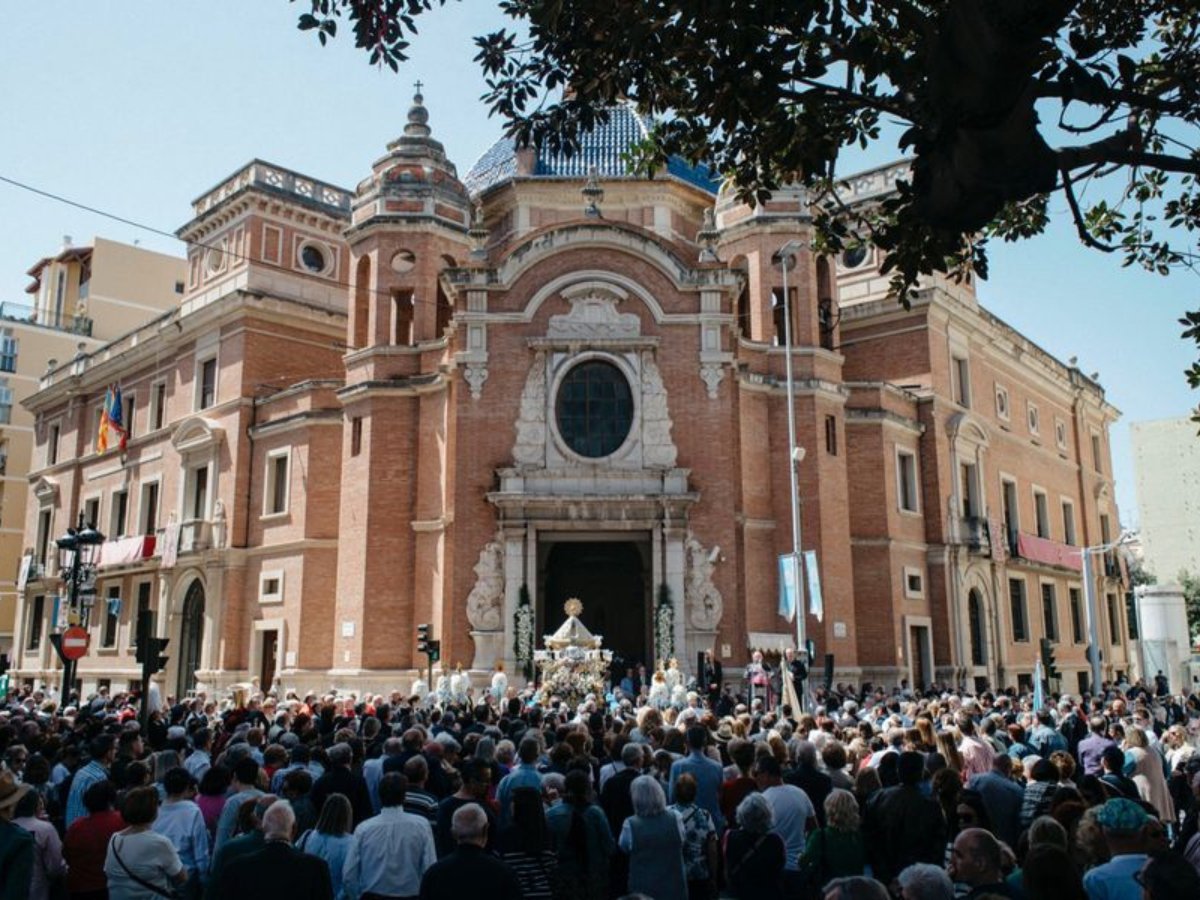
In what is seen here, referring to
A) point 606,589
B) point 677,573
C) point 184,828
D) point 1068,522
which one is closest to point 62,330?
point 606,589

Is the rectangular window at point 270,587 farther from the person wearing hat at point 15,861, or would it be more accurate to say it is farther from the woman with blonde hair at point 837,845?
the woman with blonde hair at point 837,845

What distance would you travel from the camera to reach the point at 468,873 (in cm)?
552

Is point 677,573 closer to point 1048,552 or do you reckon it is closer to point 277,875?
point 277,875

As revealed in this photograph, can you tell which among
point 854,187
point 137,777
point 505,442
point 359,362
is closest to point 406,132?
point 359,362

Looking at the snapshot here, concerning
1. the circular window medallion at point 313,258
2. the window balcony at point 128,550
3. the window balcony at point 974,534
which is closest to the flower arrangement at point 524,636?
the window balcony at point 974,534

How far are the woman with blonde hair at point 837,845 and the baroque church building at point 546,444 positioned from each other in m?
17.2

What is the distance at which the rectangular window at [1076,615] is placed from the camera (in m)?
44.1

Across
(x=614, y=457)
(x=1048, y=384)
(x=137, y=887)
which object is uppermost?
(x=1048, y=384)

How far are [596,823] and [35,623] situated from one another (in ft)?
150

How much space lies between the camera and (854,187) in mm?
39094

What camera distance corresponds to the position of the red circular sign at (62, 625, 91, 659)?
17766mm

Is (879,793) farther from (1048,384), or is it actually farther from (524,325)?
(1048,384)

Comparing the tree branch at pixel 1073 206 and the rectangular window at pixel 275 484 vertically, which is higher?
the rectangular window at pixel 275 484

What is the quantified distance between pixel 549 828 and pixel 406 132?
29357 mm
